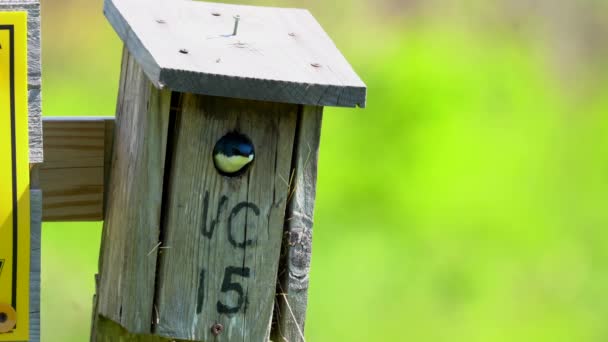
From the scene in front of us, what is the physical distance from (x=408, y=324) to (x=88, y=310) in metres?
1.44

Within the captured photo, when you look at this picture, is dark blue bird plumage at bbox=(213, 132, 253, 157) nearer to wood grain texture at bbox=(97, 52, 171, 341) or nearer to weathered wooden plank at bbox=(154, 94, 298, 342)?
weathered wooden plank at bbox=(154, 94, 298, 342)

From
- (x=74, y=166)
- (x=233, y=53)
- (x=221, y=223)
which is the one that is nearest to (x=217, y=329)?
(x=221, y=223)

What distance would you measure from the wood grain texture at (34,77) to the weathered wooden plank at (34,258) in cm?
8

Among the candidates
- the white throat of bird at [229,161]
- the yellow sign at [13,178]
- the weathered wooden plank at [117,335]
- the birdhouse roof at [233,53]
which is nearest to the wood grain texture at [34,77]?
the yellow sign at [13,178]

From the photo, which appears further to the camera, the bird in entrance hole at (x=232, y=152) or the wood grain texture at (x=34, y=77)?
the bird in entrance hole at (x=232, y=152)

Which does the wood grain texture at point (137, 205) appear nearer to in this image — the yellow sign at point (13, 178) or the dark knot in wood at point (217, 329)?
the dark knot in wood at point (217, 329)

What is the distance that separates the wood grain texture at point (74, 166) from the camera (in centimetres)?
254

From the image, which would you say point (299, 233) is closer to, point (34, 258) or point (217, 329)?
point (217, 329)

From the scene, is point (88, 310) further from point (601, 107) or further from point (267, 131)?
point (601, 107)

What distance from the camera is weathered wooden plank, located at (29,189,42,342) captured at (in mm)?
2244

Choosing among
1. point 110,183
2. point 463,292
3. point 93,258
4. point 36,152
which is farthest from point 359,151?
point 36,152

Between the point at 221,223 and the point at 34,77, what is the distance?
515mm

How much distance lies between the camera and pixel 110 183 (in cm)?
261

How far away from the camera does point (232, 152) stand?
242cm
